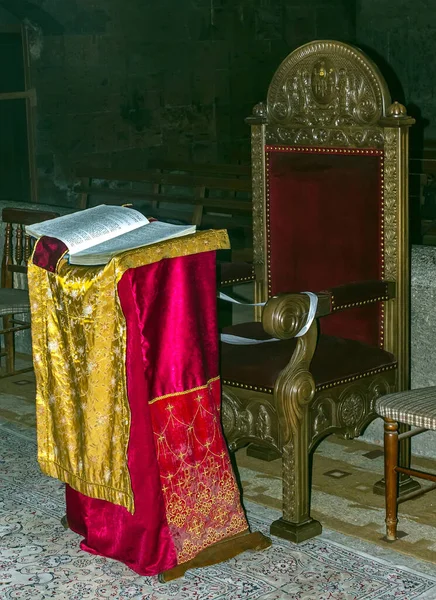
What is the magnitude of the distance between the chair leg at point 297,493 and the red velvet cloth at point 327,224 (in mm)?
533

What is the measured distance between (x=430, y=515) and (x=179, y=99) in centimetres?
756

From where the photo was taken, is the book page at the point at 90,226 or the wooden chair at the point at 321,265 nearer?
the book page at the point at 90,226

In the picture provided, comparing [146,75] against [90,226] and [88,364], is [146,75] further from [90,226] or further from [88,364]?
[88,364]

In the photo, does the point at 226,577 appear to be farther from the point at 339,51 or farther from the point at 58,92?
the point at 58,92

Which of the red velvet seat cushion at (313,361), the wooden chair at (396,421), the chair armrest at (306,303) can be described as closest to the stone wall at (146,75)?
the red velvet seat cushion at (313,361)

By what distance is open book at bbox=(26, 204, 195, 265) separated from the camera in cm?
269

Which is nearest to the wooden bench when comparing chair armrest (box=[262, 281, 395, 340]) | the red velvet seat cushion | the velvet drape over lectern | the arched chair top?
the arched chair top

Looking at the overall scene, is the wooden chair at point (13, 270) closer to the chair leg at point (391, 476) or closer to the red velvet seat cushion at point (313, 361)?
the red velvet seat cushion at point (313, 361)

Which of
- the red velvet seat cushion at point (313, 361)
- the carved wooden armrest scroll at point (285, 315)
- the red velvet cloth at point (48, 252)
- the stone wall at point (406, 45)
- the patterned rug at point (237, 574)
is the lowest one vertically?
the patterned rug at point (237, 574)

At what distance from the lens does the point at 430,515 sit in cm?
316

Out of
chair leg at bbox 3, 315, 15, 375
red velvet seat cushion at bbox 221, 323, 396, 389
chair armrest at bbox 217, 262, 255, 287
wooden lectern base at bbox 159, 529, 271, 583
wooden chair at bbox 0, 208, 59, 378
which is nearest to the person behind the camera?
wooden lectern base at bbox 159, 529, 271, 583

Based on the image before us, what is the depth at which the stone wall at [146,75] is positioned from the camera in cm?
934

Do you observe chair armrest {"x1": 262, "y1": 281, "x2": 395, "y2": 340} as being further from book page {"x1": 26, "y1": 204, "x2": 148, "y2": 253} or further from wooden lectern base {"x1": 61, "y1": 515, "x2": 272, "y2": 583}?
wooden lectern base {"x1": 61, "y1": 515, "x2": 272, "y2": 583}

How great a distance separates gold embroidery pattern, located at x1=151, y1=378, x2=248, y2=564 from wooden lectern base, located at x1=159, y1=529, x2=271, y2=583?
17mm
